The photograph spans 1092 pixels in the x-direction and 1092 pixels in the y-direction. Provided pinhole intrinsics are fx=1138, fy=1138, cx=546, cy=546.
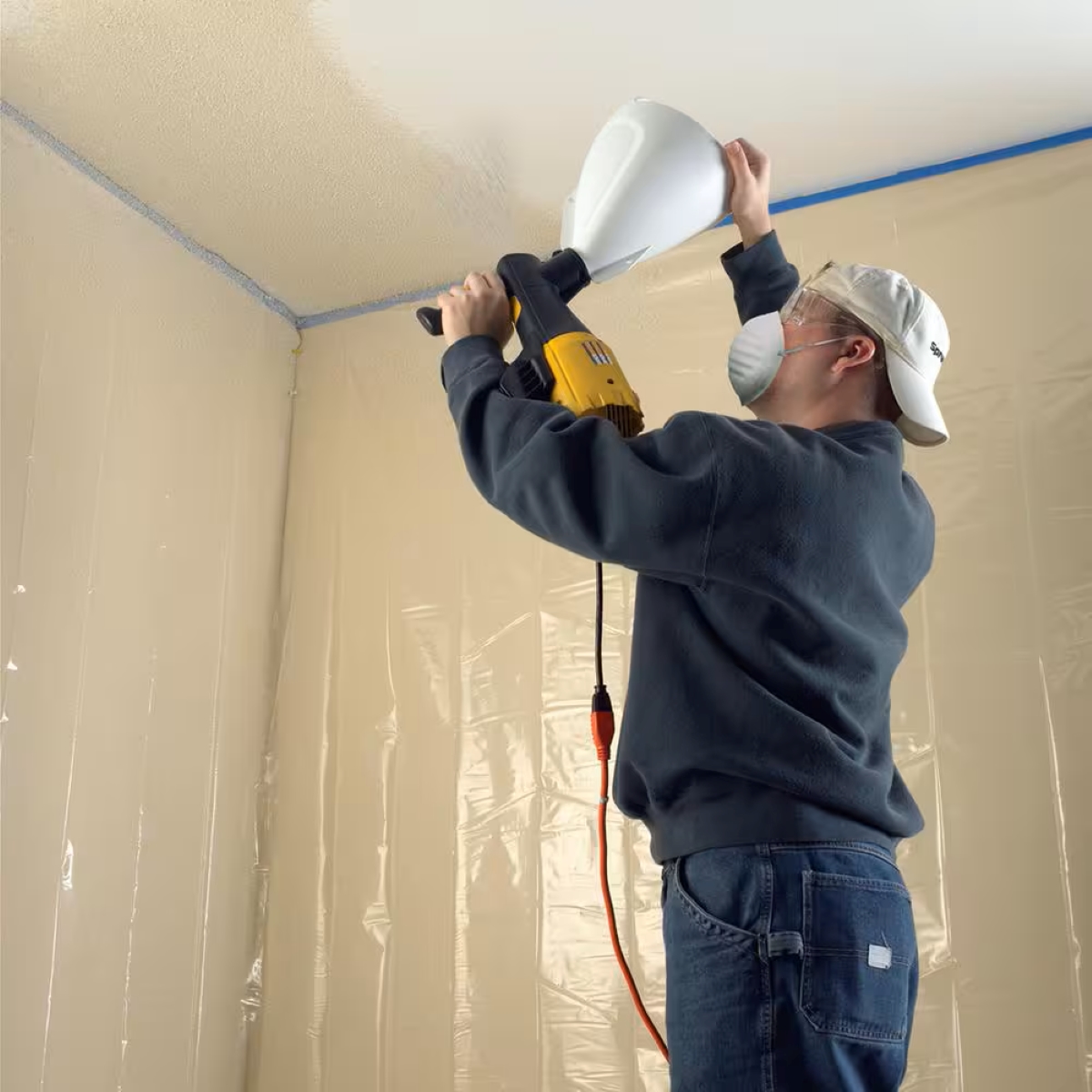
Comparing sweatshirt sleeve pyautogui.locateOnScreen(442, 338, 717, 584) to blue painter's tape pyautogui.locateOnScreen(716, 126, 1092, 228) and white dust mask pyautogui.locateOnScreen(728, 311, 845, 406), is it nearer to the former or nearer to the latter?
white dust mask pyautogui.locateOnScreen(728, 311, 845, 406)

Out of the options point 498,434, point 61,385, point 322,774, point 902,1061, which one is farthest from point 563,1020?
point 61,385

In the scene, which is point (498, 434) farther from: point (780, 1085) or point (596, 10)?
point (596, 10)

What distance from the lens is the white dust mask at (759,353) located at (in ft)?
4.22

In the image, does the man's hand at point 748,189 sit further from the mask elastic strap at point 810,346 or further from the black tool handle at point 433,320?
the black tool handle at point 433,320

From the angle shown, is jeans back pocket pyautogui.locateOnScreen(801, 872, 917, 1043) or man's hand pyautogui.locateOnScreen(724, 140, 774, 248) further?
man's hand pyautogui.locateOnScreen(724, 140, 774, 248)

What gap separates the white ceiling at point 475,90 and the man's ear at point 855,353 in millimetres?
744

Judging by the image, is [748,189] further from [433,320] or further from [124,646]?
[124,646]

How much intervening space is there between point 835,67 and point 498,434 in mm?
1120

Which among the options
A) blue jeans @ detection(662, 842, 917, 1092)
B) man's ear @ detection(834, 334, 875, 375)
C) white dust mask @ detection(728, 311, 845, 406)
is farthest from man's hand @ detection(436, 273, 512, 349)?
blue jeans @ detection(662, 842, 917, 1092)

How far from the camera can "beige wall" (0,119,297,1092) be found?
181 cm

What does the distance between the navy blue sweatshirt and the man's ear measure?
15cm

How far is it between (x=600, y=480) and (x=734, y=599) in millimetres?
171

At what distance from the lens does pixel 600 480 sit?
42.6 inches

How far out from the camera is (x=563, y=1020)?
6.48 feet
